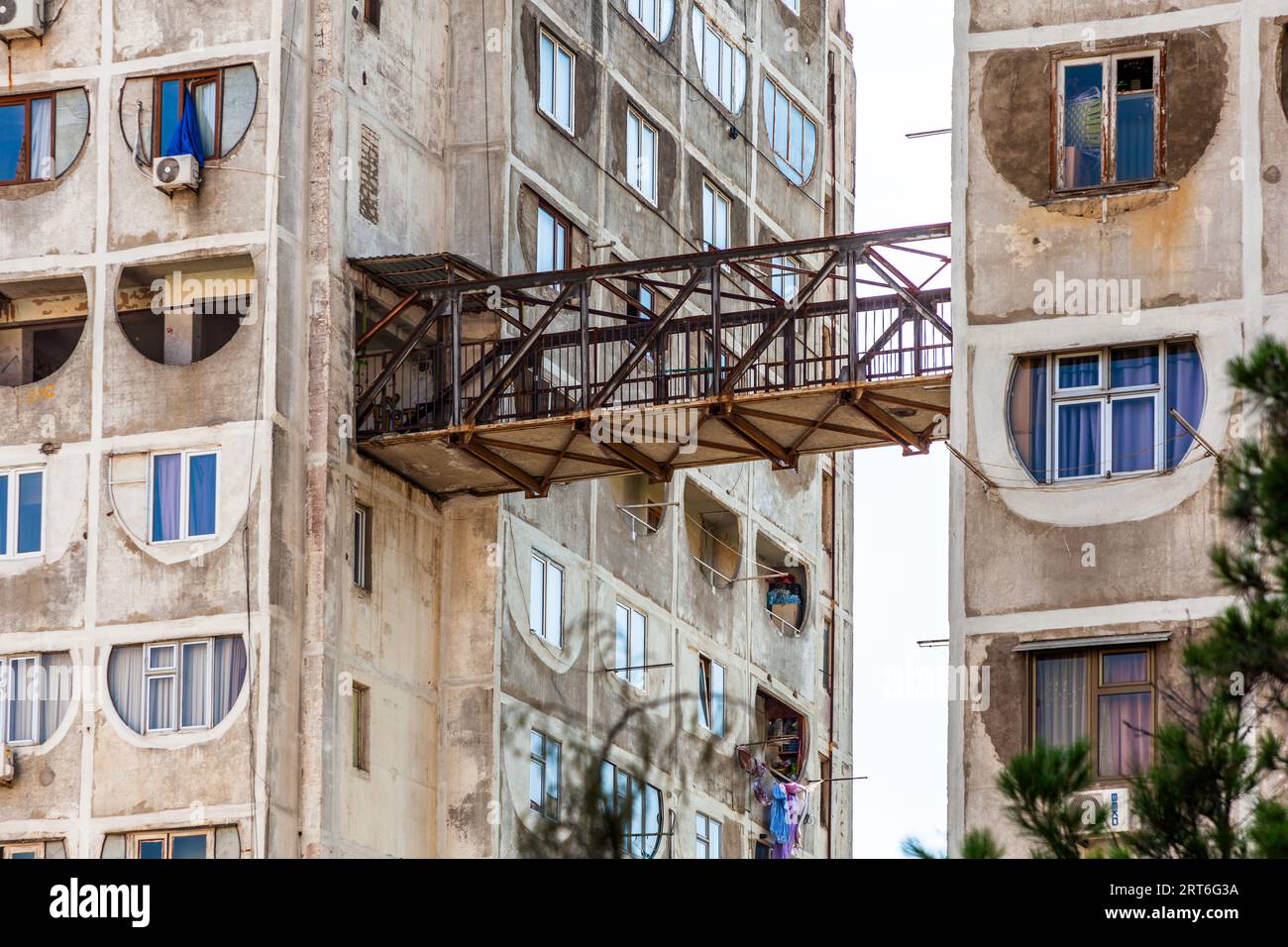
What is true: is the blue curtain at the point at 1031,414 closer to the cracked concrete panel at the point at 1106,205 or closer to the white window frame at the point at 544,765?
the cracked concrete panel at the point at 1106,205

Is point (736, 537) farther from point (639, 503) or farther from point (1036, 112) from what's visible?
point (1036, 112)

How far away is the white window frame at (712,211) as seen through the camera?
59.5 metres

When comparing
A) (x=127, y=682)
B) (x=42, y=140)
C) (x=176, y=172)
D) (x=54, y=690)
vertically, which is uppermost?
(x=42, y=140)

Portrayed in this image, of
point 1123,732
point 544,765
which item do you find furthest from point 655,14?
point 1123,732

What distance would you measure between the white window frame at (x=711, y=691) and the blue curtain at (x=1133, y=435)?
78.5 ft

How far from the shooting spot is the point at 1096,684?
110 feet

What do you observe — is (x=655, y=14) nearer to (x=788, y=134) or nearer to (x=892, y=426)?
(x=788, y=134)

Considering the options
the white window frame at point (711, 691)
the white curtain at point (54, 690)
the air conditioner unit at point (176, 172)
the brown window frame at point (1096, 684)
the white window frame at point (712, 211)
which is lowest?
the brown window frame at point (1096, 684)

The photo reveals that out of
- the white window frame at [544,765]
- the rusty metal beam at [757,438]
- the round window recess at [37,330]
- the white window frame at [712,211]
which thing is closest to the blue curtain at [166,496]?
the round window recess at [37,330]

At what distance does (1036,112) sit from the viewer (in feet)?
116

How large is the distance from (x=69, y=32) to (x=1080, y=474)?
785 inches

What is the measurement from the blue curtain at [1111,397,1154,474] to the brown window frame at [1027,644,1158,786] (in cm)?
198

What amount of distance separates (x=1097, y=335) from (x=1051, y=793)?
1533 centimetres
